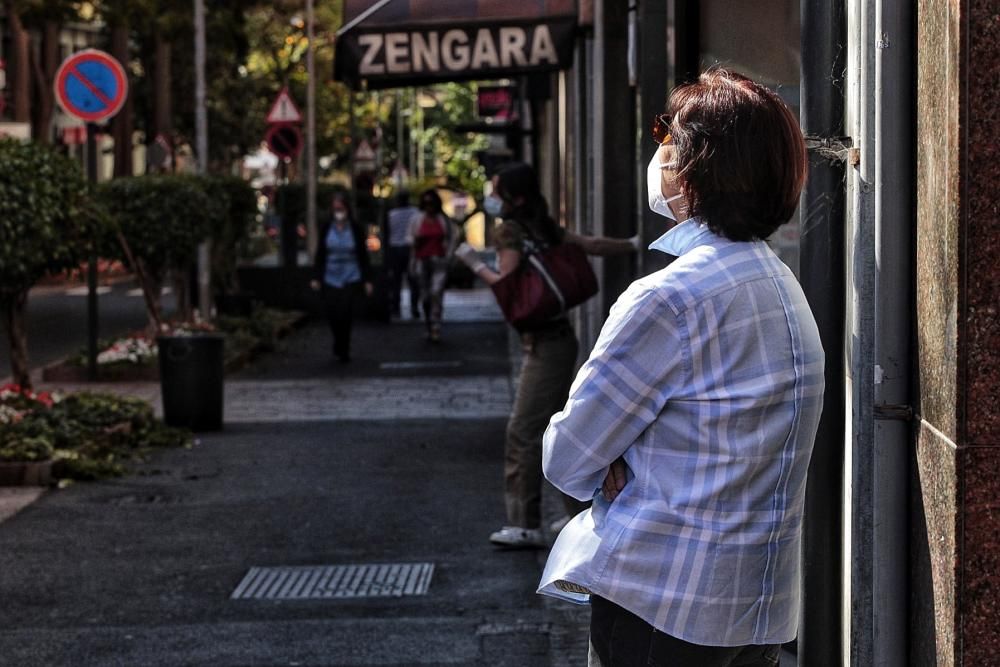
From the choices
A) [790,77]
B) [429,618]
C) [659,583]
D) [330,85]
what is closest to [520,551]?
[429,618]

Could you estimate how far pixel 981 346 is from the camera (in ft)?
9.71

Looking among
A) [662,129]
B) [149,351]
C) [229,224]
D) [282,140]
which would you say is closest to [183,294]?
[229,224]

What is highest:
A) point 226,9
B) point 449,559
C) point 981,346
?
point 226,9

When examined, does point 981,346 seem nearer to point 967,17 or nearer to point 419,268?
point 967,17

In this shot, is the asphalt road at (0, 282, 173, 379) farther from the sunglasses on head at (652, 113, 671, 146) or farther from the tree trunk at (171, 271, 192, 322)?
the sunglasses on head at (652, 113, 671, 146)

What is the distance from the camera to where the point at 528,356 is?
26.9 feet

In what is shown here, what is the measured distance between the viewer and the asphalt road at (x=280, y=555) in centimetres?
638

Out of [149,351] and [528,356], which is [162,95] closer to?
[149,351]

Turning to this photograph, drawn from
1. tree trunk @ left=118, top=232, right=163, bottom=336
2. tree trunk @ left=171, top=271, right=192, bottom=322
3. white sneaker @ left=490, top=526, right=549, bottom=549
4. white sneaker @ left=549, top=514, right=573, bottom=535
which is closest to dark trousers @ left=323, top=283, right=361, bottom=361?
tree trunk @ left=118, top=232, right=163, bottom=336

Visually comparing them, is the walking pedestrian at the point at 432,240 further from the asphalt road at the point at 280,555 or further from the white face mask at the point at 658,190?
the white face mask at the point at 658,190

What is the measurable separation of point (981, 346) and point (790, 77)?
8.34ft

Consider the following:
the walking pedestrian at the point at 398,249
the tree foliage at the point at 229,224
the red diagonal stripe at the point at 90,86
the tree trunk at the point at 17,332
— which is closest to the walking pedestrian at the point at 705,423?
the tree trunk at the point at 17,332

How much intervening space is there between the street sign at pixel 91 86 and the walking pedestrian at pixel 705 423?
525 inches

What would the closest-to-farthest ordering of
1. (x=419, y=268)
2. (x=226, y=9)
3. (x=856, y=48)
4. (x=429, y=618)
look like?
(x=856, y=48) < (x=429, y=618) < (x=419, y=268) < (x=226, y=9)
